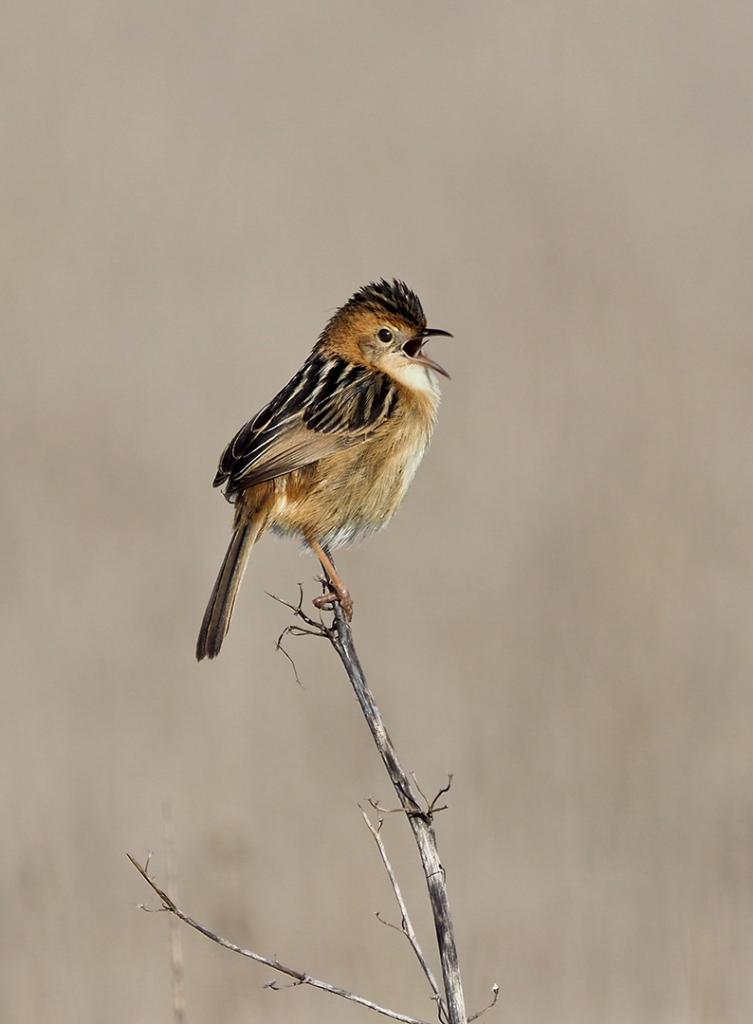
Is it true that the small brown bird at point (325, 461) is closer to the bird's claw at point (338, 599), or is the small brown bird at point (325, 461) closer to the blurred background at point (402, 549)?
the bird's claw at point (338, 599)

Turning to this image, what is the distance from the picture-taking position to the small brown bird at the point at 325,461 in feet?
16.0

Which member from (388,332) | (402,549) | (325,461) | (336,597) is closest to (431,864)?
(336,597)

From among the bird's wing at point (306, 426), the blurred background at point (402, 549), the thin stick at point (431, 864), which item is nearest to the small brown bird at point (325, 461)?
the bird's wing at point (306, 426)

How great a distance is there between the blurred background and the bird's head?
115 cm

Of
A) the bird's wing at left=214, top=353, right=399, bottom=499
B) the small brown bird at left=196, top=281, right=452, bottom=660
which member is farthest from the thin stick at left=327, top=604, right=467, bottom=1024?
the bird's wing at left=214, top=353, right=399, bottom=499

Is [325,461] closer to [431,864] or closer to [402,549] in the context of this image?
[431,864]

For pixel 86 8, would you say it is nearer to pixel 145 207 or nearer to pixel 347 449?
pixel 145 207

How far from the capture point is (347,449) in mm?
5008

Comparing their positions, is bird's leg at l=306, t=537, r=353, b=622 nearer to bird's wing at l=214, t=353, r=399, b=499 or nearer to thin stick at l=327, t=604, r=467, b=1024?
bird's wing at l=214, t=353, r=399, b=499

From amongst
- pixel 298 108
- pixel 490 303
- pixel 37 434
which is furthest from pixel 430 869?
pixel 298 108

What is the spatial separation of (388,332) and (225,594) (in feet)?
3.97

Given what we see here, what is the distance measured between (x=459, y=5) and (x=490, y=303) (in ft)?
20.8

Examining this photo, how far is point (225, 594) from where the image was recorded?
4703mm

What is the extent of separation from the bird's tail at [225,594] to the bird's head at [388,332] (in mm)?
800
